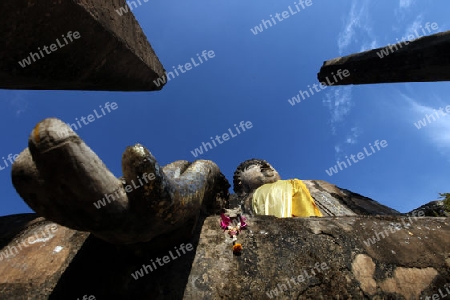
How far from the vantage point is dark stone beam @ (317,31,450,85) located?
3530 mm

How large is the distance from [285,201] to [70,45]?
3162mm

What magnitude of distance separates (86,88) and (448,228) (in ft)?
9.74

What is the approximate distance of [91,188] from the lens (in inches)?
42.9

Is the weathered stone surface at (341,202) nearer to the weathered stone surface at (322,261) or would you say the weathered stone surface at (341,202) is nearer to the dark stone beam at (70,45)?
the weathered stone surface at (322,261)

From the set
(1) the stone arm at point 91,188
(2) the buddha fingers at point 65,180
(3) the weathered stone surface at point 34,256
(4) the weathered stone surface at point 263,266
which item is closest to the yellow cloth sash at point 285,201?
(4) the weathered stone surface at point 263,266

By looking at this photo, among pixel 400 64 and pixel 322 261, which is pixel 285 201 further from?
pixel 400 64

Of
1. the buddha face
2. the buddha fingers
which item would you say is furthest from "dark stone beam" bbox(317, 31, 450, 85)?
the buddha fingers

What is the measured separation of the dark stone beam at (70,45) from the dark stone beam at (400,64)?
11.0 feet

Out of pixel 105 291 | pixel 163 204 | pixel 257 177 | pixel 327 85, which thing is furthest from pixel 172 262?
pixel 327 85

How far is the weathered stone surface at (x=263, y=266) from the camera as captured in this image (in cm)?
168

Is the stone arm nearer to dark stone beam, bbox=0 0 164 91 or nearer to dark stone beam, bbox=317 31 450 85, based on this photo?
dark stone beam, bbox=0 0 164 91

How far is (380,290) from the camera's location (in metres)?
1.74

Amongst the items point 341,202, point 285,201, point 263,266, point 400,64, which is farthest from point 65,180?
point 341,202

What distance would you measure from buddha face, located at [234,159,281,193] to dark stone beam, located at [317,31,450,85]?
1.89 metres
